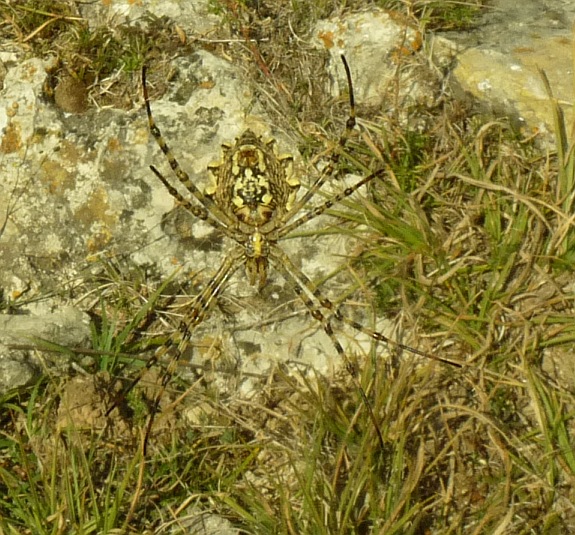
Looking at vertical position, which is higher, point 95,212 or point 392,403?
point 95,212

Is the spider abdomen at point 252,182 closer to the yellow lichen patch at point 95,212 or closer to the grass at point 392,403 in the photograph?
the grass at point 392,403

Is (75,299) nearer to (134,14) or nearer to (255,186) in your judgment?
(255,186)

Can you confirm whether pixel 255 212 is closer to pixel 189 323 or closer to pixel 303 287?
pixel 303 287

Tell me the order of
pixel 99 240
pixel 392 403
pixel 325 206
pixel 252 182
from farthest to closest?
pixel 99 240 < pixel 325 206 < pixel 252 182 < pixel 392 403

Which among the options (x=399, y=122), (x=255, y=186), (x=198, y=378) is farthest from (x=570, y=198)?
(x=198, y=378)

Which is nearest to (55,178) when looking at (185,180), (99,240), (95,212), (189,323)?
(95,212)

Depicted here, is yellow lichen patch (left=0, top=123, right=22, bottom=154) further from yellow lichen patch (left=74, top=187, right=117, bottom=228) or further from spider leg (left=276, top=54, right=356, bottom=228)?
spider leg (left=276, top=54, right=356, bottom=228)
